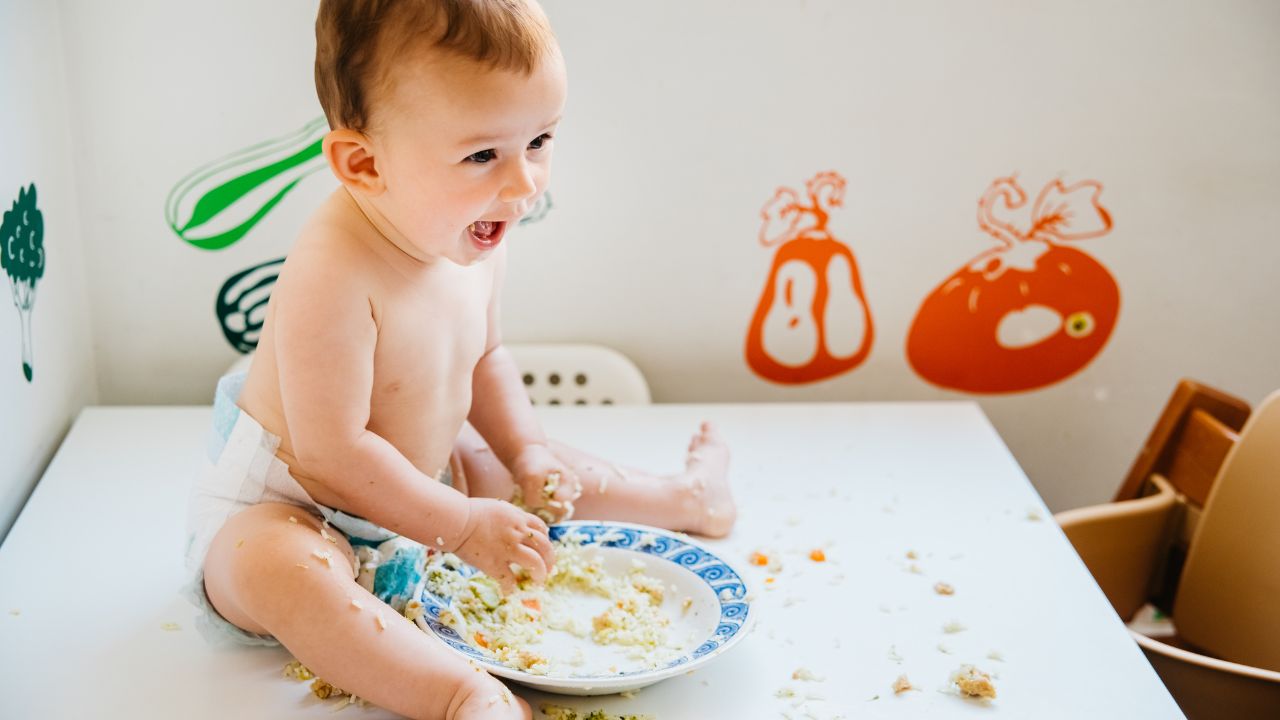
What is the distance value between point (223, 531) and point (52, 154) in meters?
0.59

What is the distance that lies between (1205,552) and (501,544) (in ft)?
2.40

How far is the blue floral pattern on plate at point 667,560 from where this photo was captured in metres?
0.90

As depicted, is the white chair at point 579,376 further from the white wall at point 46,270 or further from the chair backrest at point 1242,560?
the chair backrest at point 1242,560

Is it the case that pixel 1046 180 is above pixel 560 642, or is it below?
above

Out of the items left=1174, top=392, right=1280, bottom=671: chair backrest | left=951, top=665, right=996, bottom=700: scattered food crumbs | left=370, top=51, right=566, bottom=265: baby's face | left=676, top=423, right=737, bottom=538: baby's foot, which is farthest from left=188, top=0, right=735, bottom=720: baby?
left=1174, top=392, right=1280, bottom=671: chair backrest

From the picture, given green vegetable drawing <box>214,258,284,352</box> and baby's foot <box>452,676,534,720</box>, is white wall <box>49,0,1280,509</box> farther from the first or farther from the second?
baby's foot <box>452,676,534,720</box>

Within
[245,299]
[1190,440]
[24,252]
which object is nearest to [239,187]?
[245,299]

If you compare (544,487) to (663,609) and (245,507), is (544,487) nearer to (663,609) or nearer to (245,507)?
(663,609)

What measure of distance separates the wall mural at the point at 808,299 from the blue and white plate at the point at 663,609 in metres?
0.47

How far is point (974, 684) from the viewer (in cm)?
89

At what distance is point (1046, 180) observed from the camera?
1.43 metres

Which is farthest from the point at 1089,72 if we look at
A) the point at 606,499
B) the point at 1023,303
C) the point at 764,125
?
the point at 606,499

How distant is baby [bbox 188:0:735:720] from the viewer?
828mm

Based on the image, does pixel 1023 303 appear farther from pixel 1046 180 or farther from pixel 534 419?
pixel 534 419
